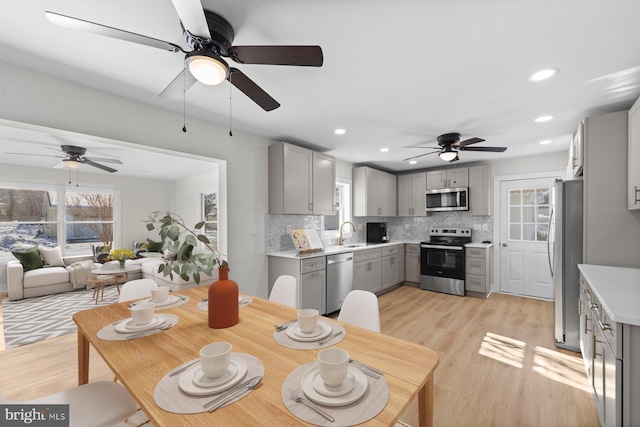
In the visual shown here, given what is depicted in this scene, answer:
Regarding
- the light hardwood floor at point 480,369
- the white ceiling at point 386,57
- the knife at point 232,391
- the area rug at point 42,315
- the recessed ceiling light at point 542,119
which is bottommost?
the light hardwood floor at point 480,369

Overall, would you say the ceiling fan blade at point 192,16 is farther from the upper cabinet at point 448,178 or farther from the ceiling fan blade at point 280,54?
the upper cabinet at point 448,178

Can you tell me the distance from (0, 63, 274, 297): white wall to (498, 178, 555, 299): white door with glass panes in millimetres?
4180

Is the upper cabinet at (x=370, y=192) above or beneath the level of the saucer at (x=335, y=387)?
above

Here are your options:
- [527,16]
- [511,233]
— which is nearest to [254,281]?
[527,16]

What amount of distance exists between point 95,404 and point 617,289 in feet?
9.67

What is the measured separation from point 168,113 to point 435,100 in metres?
2.53

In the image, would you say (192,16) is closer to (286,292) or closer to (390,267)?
(286,292)

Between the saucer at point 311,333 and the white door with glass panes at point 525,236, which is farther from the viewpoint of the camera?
the white door with glass panes at point 525,236

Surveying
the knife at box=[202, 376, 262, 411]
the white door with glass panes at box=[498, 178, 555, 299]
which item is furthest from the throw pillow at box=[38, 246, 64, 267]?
the white door with glass panes at box=[498, 178, 555, 299]

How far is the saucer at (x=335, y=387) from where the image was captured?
31.7 inches

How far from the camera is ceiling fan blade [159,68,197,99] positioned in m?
1.61

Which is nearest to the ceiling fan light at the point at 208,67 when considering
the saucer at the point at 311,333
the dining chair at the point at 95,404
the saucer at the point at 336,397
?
the saucer at the point at 311,333

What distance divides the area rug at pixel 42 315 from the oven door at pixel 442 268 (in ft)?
17.3

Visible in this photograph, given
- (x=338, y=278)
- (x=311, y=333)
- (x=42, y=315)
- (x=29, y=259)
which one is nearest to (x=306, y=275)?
(x=338, y=278)
